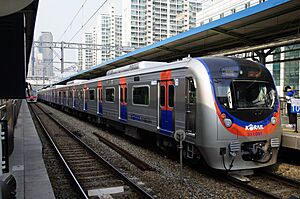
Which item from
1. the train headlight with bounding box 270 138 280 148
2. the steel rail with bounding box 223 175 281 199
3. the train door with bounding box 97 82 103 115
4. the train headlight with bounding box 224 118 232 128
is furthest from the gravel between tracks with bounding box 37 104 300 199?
the train door with bounding box 97 82 103 115

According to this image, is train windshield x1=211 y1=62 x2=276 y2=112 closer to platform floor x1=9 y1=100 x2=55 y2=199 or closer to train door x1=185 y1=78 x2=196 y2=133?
train door x1=185 y1=78 x2=196 y2=133

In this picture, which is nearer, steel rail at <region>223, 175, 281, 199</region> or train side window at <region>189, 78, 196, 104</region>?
steel rail at <region>223, 175, 281, 199</region>

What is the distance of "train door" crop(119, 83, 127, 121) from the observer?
11.6 meters

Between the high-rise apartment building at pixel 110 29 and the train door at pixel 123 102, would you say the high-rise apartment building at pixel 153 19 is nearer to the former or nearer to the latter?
the high-rise apartment building at pixel 110 29

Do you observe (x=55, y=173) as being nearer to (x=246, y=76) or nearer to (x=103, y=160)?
(x=103, y=160)

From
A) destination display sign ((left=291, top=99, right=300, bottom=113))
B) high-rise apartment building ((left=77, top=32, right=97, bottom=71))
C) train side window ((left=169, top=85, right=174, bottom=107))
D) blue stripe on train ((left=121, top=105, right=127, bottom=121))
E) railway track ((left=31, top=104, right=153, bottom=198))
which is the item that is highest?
high-rise apartment building ((left=77, top=32, right=97, bottom=71))

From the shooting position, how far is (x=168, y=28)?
4616 cm

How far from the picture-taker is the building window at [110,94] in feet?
43.0

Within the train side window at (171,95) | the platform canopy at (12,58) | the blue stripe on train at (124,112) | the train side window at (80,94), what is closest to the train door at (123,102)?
the blue stripe on train at (124,112)

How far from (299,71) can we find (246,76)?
74.2 feet

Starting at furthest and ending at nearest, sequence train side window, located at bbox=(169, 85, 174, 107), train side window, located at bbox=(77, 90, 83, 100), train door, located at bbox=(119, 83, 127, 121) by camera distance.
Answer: train side window, located at bbox=(77, 90, 83, 100)
train door, located at bbox=(119, 83, 127, 121)
train side window, located at bbox=(169, 85, 174, 107)

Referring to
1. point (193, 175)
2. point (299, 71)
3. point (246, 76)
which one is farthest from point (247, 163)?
point (299, 71)

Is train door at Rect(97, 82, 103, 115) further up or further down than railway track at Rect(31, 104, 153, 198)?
further up

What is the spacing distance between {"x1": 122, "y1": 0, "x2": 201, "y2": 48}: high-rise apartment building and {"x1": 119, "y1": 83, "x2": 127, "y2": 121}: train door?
22.3 meters
